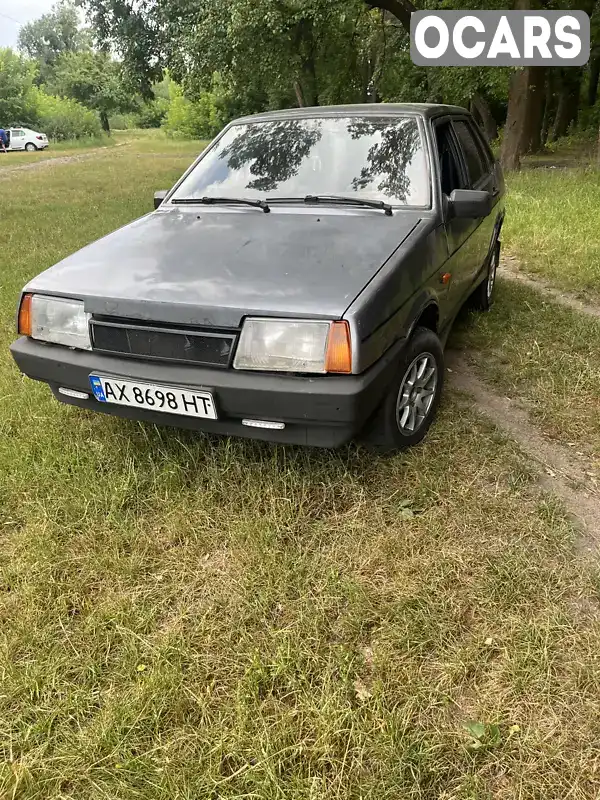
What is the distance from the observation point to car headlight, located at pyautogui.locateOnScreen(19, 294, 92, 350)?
104 inches

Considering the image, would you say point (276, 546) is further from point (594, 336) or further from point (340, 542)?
point (594, 336)

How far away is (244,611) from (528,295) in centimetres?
429

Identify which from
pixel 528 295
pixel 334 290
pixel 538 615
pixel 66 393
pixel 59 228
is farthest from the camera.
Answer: pixel 59 228

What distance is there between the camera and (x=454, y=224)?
10.9 feet

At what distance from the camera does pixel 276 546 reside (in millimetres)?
2406

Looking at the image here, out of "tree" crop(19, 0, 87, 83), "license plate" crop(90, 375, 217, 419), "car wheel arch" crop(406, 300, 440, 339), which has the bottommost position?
"license plate" crop(90, 375, 217, 419)

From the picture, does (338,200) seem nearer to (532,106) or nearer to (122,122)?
(532,106)

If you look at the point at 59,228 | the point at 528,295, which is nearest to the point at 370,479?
the point at 528,295

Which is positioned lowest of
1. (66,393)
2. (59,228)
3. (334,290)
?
(59,228)

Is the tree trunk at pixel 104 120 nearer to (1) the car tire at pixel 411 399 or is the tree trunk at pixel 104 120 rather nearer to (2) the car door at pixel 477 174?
(2) the car door at pixel 477 174

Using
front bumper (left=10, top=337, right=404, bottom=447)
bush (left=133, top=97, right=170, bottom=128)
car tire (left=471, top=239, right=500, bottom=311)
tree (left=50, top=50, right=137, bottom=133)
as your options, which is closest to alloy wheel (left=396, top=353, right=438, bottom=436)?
front bumper (left=10, top=337, right=404, bottom=447)

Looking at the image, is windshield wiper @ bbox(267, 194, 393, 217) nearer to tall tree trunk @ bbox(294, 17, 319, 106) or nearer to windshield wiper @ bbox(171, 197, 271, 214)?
windshield wiper @ bbox(171, 197, 271, 214)

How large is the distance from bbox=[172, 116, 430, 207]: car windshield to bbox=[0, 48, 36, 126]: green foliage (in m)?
51.1

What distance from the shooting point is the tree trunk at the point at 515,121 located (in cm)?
1386
